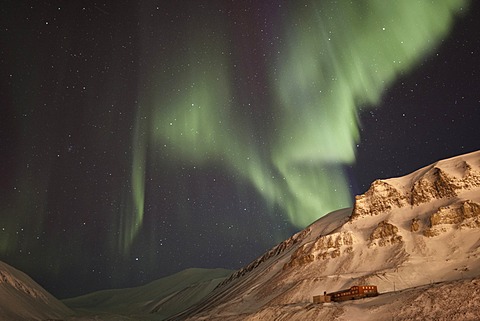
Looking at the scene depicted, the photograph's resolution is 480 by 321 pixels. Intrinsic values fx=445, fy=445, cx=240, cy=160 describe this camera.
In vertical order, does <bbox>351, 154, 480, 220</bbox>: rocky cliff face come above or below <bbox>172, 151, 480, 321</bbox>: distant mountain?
above

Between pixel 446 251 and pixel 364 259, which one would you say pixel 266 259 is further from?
pixel 446 251

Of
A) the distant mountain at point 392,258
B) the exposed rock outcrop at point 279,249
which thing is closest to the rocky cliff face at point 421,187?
the distant mountain at point 392,258

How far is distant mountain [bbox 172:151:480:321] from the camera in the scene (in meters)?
62.8

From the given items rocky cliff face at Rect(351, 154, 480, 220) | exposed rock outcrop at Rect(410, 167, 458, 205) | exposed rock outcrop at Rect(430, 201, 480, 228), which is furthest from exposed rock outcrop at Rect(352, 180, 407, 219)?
exposed rock outcrop at Rect(430, 201, 480, 228)

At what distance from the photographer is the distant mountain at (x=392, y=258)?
62763 mm

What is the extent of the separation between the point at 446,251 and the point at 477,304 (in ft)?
147

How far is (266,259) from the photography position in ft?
546

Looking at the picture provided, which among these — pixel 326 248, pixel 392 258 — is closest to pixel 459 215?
pixel 392 258

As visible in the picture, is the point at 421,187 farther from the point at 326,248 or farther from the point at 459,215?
the point at 326,248

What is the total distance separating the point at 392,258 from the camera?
9975 centimetres

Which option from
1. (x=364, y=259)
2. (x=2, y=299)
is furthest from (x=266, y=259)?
(x=2, y=299)

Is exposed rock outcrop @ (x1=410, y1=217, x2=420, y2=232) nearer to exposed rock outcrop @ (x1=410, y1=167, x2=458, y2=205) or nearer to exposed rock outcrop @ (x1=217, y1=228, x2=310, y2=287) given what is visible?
exposed rock outcrop @ (x1=410, y1=167, x2=458, y2=205)

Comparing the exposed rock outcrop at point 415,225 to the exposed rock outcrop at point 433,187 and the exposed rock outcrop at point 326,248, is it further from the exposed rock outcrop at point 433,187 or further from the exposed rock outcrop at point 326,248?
the exposed rock outcrop at point 326,248

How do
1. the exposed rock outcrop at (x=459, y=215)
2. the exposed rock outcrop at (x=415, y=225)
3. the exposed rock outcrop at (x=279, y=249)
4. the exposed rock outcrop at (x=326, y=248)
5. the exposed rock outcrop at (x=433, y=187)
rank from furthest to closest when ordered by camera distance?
the exposed rock outcrop at (x=279, y=249) < the exposed rock outcrop at (x=326, y=248) < the exposed rock outcrop at (x=433, y=187) < the exposed rock outcrop at (x=415, y=225) < the exposed rock outcrop at (x=459, y=215)
